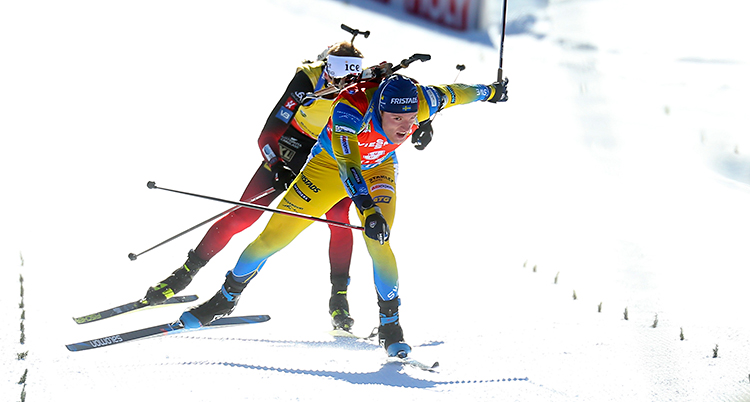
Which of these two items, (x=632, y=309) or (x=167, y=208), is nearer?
(x=632, y=309)

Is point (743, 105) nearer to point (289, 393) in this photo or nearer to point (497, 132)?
point (497, 132)

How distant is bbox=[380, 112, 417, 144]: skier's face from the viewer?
12.6ft

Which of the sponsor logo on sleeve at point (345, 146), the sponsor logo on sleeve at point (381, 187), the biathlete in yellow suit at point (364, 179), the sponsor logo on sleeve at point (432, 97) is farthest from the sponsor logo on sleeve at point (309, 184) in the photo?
the sponsor logo on sleeve at point (432, 97)

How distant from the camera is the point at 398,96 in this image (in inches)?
149

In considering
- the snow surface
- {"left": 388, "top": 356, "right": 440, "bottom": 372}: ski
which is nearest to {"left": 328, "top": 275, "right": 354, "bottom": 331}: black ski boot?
the snow surface

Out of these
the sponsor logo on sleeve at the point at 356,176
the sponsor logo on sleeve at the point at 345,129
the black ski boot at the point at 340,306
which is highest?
the sponsor logo on sleeve at the point at 345,129

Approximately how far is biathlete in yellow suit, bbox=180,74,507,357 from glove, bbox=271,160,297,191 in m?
0.49

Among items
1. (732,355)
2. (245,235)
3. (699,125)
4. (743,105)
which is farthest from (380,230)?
(743,105)

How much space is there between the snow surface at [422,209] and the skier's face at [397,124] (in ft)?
4.25

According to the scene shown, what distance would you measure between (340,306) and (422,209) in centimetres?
325

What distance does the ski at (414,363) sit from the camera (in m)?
3.70

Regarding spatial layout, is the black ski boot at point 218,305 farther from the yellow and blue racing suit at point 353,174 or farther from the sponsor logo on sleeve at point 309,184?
the sponsor logo on sleeve at point 309,184

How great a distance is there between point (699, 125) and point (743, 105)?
1.41m

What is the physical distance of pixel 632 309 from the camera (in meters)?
4.88
